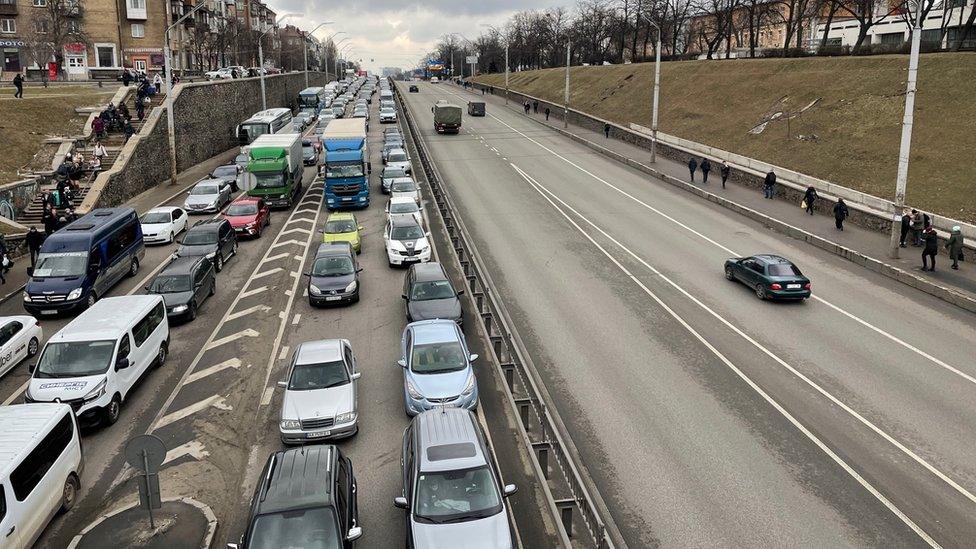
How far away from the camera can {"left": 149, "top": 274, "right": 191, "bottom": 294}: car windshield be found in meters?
21.6

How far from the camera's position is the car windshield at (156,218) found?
1222 inches

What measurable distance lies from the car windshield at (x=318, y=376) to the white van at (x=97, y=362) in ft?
12.9

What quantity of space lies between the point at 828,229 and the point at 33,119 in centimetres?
4285

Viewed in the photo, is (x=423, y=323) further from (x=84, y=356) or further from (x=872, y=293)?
(x=872, y=293)

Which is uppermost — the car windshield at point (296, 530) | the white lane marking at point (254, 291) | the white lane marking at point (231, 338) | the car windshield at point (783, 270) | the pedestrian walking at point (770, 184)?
the pedestrian walking at point (770, 184)

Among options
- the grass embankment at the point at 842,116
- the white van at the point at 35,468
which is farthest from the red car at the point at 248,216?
the grass embankment at the point at 842,116

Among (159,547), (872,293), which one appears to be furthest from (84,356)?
(872,293)

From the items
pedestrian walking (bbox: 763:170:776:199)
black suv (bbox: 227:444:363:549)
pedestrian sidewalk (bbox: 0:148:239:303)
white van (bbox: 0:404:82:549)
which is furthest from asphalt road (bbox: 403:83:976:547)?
pedestrian sidewalk (bbox: 0:148:239:303)

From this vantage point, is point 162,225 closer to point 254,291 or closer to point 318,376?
point 254,291

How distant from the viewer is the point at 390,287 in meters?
24.5

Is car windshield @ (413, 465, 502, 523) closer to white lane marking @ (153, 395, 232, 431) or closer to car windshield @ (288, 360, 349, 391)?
car windshield @ (288, 360, 349, 391)

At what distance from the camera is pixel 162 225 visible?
3075 centimetres

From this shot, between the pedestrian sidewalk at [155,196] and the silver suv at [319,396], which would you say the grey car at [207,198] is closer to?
the pedestrian sidewalk at [155,196]

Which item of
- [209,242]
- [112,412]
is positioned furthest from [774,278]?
[209,242]
